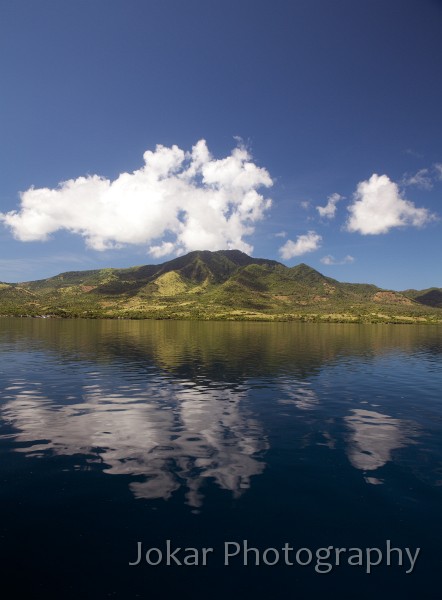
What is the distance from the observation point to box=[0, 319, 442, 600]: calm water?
15.6 meters

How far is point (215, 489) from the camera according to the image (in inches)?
899

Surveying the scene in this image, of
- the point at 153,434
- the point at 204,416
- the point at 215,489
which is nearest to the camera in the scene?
the point at 215,489

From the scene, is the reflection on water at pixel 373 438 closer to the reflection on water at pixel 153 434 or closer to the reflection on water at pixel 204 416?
the reflection on water at pixel 204 416

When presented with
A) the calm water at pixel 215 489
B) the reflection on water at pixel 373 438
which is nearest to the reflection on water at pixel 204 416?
the reflection on water at pixel 373 438

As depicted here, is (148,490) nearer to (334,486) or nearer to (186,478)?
(186,478)

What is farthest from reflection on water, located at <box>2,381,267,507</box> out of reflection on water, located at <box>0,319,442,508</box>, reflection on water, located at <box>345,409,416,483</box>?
reflection on water, located at <box>345,409,416,483</box>

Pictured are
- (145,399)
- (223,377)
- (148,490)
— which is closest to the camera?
(148,490)

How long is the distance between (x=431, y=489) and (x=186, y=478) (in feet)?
55.3

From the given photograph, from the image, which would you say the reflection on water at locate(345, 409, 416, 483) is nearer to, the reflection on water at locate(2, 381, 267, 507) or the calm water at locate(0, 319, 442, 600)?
the calm water at locate(0, 319, 442, 600)

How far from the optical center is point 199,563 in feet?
54.1

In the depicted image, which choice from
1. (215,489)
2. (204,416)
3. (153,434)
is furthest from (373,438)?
(153,434)

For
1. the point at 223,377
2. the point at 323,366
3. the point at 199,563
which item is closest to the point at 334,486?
the point at 199,563

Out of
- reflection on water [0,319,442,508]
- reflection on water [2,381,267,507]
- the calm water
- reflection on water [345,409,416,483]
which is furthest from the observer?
reflection on water [345,409,416,483]

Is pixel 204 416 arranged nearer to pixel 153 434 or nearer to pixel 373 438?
pixel 153 434
